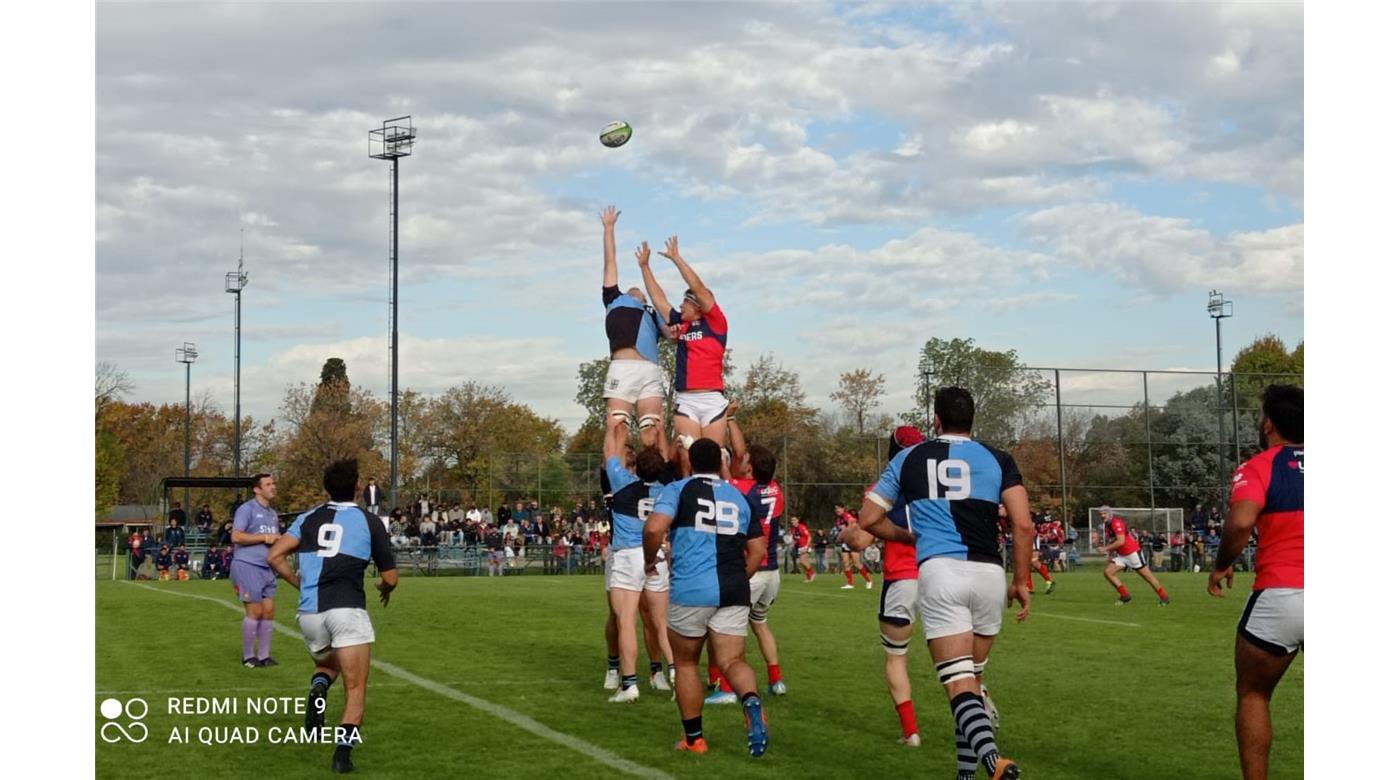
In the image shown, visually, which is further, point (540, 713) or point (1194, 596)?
point (1194, 596)

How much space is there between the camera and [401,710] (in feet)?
38.4

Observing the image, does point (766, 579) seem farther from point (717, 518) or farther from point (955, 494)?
point (955, 494)

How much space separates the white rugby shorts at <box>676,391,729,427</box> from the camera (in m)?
13.8

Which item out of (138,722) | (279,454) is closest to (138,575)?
(138,722)

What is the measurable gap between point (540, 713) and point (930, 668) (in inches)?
186

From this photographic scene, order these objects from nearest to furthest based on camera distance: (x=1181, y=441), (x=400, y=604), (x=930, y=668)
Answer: (x=930, y=668)
(x=400, y=604)
(x=1181, y=441)

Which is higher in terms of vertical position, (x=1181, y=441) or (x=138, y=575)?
(x=1181, y=441)

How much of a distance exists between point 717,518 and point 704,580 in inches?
16.8

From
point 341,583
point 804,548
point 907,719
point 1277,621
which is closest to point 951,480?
point 1277,621

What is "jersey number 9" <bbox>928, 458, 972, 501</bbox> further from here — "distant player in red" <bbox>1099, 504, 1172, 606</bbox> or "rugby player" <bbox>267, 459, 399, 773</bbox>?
"distant player in red" <bbox>1099, 504, 1172, 606</bbox>

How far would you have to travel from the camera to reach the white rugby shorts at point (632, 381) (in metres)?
14.0

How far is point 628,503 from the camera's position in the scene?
1248cm

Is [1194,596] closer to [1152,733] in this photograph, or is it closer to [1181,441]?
[1152,733]

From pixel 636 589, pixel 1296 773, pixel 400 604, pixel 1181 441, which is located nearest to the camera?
pixel 1296 773
